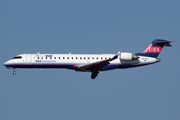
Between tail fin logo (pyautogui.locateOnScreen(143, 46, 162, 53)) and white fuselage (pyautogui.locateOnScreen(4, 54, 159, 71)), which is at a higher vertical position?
tail fin logo (pyautogui.locateOnScreen(143, 46, 162, 53))

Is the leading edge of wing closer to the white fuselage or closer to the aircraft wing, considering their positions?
the aircraft wing

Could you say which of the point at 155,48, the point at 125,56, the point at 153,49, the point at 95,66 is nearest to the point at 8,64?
the point at 95,66

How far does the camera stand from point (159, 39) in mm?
41844

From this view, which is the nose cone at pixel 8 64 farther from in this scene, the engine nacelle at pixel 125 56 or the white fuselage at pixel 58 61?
the engine nacelle at pixel 125 56

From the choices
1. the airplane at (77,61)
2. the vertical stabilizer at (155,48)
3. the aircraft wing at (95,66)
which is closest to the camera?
the aircraft wing at (95,66)

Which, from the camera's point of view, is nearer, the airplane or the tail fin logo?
the airplane

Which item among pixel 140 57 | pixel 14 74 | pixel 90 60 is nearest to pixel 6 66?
pixel 14 74

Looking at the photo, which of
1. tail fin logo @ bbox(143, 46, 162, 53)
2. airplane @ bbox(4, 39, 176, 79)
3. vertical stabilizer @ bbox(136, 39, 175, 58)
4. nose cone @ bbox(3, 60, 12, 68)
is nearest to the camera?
airplane @ bbox(4, 39, 176, 79)

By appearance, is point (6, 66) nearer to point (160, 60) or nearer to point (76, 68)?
point (76, 68)

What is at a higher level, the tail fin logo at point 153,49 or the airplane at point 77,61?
the tail fin logo at point 153,49

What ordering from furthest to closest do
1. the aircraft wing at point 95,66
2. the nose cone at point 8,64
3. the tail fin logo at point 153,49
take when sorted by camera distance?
the tail fin logo at point 153,49
the nose cone at point 8,64
the aircraft wing at point 95,66

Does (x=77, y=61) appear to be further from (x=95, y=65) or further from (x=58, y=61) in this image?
(x=95, y=65)

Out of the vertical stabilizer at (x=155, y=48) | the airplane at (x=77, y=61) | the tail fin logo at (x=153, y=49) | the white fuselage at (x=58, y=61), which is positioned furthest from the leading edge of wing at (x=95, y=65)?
the tail fin logo at (x=153, y=49)

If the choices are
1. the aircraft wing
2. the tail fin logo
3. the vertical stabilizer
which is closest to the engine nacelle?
the aircraft wing
